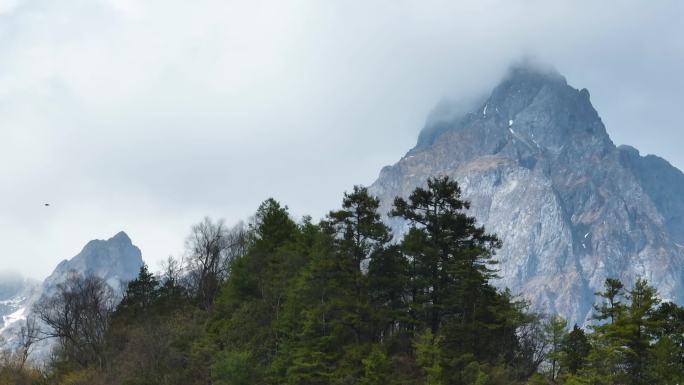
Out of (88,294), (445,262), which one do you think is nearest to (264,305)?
(445,262)

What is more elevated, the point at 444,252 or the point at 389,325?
the point at 444,252

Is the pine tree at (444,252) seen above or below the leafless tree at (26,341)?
above

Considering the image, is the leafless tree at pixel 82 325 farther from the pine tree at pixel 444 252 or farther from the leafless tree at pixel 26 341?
the pine tree at pixel 444 252

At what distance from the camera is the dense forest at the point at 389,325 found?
147 feet

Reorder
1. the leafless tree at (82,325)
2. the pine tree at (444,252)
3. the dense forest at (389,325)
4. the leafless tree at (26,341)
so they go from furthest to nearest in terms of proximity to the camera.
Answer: the leafless tree at (26,341), the leafless tree at (82,325), the pine tree at (444,252), the dense forest at (389,325)

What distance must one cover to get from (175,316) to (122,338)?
667cm

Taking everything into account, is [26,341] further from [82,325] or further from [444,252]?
[444,252]

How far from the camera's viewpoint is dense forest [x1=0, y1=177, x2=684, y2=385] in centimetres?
4478

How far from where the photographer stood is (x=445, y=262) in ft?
181

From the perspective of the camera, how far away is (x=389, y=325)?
60625 millimetres

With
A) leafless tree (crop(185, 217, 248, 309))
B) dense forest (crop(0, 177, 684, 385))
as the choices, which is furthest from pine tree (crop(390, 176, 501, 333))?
leafless tree (crop(185, 217, 248, 309))

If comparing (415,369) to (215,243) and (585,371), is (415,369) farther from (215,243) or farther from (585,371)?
(215,243)

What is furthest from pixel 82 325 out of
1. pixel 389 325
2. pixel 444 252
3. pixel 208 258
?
pixel 444 252

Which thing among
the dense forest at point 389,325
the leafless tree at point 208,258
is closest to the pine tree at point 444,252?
the dense forest at point 389,325
